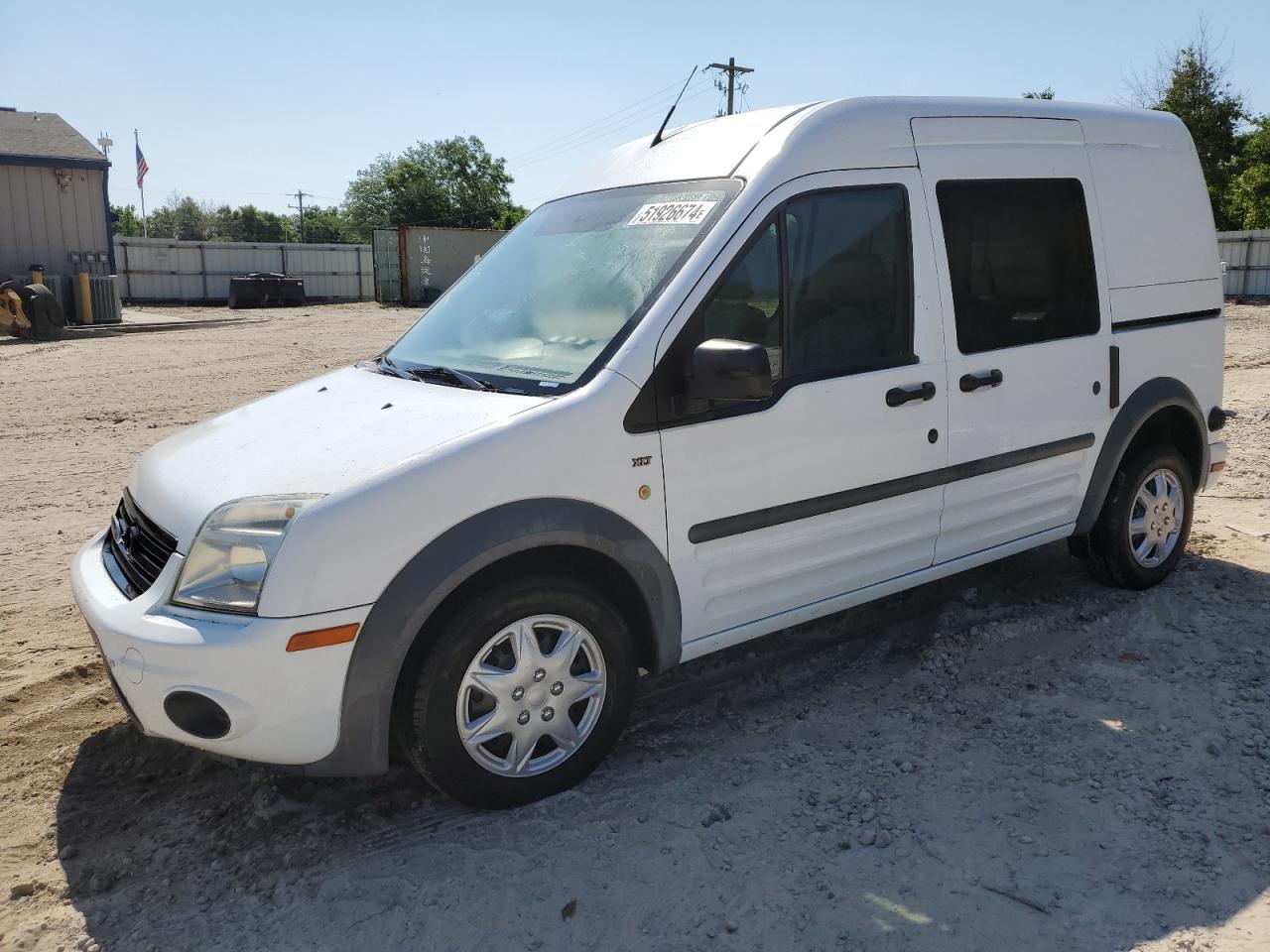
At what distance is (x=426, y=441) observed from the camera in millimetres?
3021

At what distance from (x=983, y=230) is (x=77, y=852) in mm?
3908

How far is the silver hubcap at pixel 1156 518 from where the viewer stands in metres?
5.01

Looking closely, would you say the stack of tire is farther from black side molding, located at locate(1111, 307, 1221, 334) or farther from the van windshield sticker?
black side molding, located at locate(1111, 307, 1221, 334)

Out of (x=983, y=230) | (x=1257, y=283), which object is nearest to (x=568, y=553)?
(x=983, y=230)

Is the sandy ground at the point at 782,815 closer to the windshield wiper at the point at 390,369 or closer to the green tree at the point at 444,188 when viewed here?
the windshield wiper at the point at 390,369

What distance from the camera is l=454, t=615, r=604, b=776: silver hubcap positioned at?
122 inches

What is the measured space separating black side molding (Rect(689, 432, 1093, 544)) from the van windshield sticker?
1031 mm

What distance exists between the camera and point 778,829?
3.16m

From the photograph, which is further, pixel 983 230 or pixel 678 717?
pixel 983 230

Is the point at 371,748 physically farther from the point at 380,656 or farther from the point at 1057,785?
the point at 1057,785

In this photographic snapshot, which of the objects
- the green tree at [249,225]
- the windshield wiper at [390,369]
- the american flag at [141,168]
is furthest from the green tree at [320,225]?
the windshield wiper at [390,369]

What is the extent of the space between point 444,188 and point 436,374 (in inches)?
3166

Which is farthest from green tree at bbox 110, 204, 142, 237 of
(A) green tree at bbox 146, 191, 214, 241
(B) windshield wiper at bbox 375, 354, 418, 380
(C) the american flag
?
(B) windshield wiper at bbox 375, 354, 418, 380

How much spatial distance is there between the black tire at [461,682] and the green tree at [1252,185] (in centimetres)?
3388
